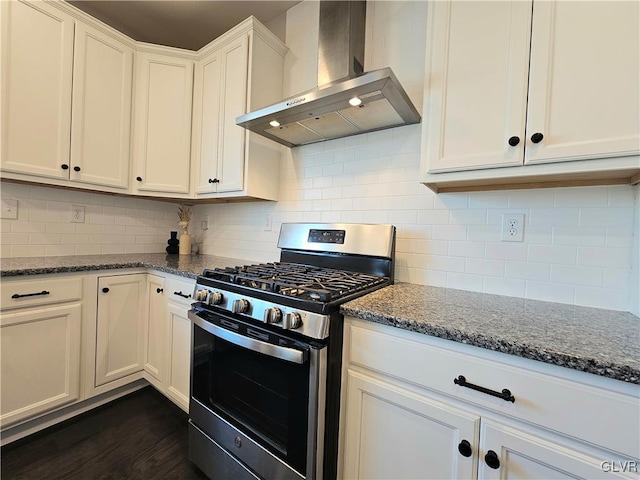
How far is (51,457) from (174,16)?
2895 mm

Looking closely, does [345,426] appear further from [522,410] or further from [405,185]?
[405,185]

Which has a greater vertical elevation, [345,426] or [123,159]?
[123,159]

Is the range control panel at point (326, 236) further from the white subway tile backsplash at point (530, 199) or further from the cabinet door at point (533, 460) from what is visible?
the cabinet door at point (533, 460)

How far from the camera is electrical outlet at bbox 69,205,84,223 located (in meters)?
2.09

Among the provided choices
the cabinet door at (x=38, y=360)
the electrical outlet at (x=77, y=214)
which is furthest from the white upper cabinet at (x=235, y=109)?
the cabinet door at (x=38, y=360)

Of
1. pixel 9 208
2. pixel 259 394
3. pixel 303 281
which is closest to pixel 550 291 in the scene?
pixel 303 281

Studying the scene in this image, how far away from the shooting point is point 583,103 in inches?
36.5

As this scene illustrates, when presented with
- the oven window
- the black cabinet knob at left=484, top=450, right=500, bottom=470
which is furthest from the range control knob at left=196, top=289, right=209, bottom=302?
the black cabinet knob at left=484, top=450, right=500, bottom=470

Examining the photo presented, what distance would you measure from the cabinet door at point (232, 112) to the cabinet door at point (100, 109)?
70cm

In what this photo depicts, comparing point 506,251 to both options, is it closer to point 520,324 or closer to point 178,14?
point 520,324

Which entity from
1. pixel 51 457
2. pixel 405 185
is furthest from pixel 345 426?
pixel 51 457

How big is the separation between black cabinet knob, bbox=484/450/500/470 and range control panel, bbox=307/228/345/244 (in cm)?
109

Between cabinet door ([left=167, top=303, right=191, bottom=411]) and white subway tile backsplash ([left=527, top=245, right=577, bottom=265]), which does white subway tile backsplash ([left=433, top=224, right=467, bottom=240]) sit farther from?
cabinet door ([left=167, top=303, right=191, bottom=411])

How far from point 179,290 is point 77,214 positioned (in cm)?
115
